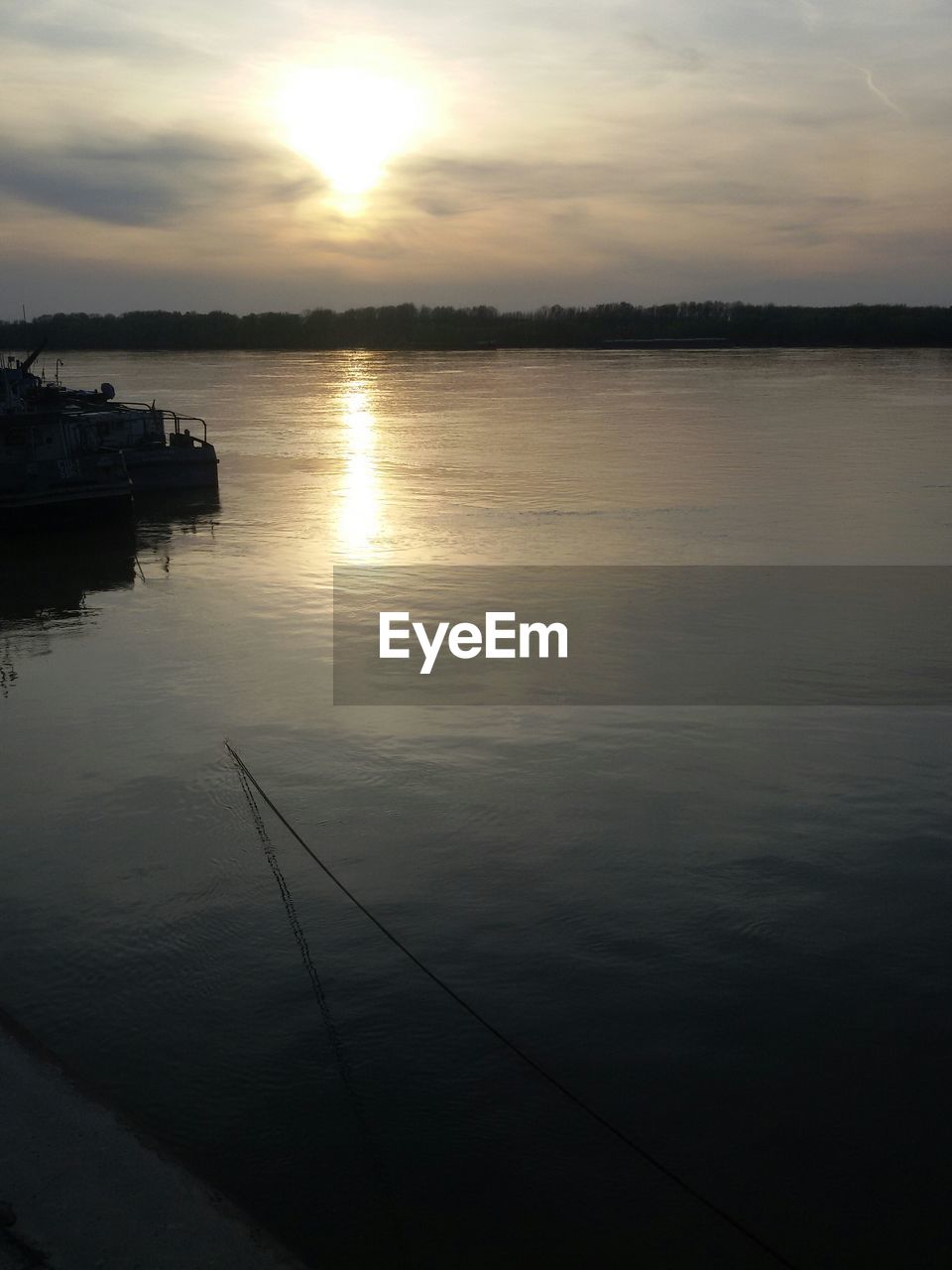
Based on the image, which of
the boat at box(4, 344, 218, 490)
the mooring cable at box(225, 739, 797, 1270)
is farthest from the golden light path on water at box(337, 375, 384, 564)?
the mooring cable at box(225, 739, 797, 1270)

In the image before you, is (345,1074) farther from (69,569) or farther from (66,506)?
(66,506)

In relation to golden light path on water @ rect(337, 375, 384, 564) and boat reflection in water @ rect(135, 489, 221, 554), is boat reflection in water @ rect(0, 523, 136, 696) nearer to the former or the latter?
boat reflection in water @ rect(135, 489, 221, 554)

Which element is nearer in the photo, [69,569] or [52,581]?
[52,581]

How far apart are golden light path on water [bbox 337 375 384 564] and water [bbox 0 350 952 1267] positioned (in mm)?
11090

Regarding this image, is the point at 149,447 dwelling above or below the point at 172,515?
above

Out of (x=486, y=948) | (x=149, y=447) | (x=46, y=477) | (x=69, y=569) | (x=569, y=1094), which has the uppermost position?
(x=149, y=447)

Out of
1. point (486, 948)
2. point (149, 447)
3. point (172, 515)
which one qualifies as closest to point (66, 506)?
point (172, 515)

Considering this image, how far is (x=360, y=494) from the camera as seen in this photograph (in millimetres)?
54312

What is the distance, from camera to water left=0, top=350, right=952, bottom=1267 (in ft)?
29.4

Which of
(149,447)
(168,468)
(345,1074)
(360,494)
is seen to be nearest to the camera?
(345,1074)

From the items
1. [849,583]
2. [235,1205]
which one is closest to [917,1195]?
[235,1205]

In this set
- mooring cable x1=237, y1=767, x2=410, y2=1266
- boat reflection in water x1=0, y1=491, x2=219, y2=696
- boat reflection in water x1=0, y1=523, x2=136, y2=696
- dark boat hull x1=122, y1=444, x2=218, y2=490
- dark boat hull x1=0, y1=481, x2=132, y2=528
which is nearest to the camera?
mooring cable x1=237, y1=767, x2=410, y2=1266

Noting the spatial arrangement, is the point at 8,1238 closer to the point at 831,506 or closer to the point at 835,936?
the point at 835,936

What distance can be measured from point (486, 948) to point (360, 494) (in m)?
43.2
